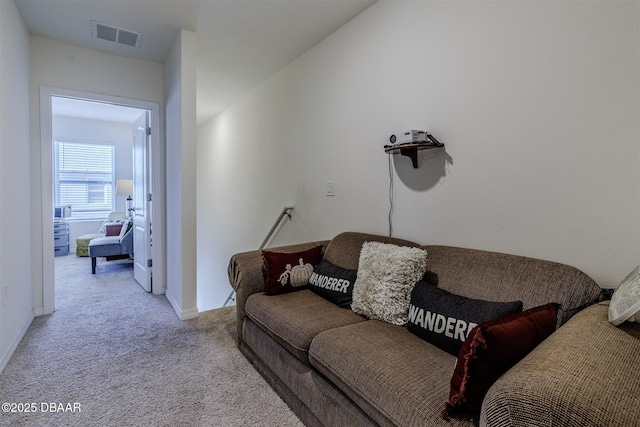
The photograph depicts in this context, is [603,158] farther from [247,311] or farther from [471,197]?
[247,311]

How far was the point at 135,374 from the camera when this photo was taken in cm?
200

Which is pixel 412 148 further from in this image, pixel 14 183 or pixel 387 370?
pixel 14 183

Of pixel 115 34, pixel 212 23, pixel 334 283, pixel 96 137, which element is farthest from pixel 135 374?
pixel 96 137

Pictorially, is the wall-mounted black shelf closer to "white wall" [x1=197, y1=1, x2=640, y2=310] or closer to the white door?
"white wall" [x1=197, y1=1, x2=640, y2=310]

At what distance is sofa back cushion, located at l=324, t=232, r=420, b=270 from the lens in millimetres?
2180

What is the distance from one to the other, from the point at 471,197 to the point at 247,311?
156 cm

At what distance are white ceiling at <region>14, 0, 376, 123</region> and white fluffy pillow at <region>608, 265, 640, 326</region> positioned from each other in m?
2.33

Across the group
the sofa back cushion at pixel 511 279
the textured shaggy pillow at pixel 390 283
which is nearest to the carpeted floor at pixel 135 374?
the textured shaggy pillow at pixel 390 283

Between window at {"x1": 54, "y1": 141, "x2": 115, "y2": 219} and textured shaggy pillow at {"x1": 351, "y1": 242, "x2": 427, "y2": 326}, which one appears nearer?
textured shaggy pillow at {"x1": 351, "y1": 242, "x2": 427, "y2": 326}

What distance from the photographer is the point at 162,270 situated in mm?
3559

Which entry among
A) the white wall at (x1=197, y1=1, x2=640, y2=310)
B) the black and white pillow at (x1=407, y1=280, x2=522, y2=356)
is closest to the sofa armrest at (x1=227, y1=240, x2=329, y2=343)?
the white wall at (x1=197, y1=1, x2=640, y2=310)

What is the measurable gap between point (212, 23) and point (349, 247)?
7.06 feet

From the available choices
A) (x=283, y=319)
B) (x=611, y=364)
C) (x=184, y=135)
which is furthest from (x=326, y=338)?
(x=184, y=135)

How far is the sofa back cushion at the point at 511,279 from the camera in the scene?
129 cm
